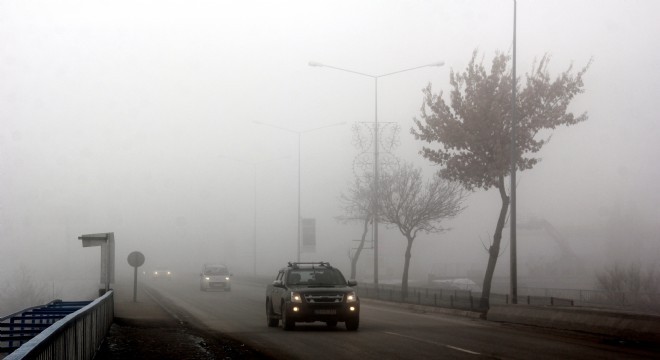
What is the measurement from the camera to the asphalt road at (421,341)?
1627 centimetres

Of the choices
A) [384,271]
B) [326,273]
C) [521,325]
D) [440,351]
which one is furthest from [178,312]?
[384,271]

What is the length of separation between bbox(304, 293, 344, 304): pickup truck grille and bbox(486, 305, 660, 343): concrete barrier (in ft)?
18.3

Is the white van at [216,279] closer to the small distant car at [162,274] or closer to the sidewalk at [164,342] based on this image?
the sidewalk at [164,342]

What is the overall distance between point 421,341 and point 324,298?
4.46 m

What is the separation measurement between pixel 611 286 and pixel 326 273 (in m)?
41.7

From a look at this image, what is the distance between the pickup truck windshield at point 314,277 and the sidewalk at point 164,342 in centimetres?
267

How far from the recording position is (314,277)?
2422 cm

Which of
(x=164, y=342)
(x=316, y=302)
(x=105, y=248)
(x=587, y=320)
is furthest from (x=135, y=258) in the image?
(x=587, y=320)

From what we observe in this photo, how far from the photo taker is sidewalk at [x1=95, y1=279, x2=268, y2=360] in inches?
653

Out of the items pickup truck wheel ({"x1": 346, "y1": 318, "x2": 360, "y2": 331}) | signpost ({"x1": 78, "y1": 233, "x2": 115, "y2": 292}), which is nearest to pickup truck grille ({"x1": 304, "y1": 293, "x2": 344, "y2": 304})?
pickup truck wheel ({"x1": 346, "y1": 318, "x2": 360, "y2": 331})

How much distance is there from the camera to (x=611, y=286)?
61.2 m

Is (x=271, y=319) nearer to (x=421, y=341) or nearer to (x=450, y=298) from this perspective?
(x=421, y=341)

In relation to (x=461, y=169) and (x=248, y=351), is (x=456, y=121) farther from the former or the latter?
(x=248, y=351)

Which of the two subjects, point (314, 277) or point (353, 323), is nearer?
point (353, 323)
